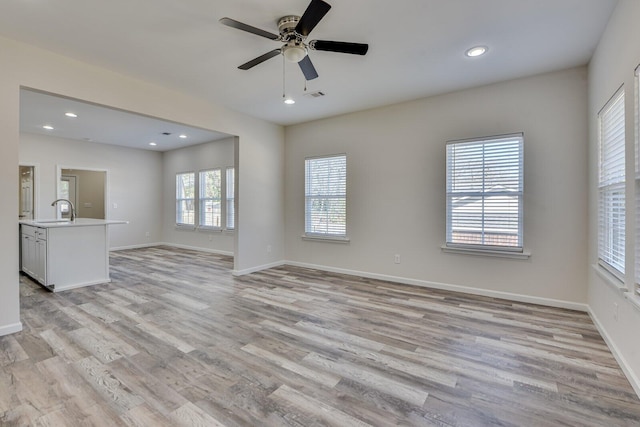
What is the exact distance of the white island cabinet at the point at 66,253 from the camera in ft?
13.4

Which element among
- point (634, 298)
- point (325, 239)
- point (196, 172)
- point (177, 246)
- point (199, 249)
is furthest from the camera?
point (177, 246)

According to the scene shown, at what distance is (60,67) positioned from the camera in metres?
3.07

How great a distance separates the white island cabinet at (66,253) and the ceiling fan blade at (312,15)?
4.22 meters

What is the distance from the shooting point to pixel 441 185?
4.14m

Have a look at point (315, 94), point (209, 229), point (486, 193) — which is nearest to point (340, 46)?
point (315, 94)

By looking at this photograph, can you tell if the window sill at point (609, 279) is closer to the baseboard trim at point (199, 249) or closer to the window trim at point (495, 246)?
the window trim at point (495, 246)

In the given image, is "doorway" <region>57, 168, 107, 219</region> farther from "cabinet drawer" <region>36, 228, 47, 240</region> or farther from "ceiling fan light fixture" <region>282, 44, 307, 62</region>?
"ceiling fan light fixture" <region>282, 44, 307, 62</region>

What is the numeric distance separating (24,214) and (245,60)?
22.3 ft

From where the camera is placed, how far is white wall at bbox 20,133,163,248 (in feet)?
21.1

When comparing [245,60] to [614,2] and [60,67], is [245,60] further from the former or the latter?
[614,2]

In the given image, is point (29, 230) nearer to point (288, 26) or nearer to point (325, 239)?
point (325, 239)

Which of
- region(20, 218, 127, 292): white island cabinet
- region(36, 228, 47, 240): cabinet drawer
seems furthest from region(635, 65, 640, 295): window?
region(36, 228, 47, 240): cabinet drawer

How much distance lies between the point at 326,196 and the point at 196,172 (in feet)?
13.5

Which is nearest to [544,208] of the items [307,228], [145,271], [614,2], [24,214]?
[614,2]
